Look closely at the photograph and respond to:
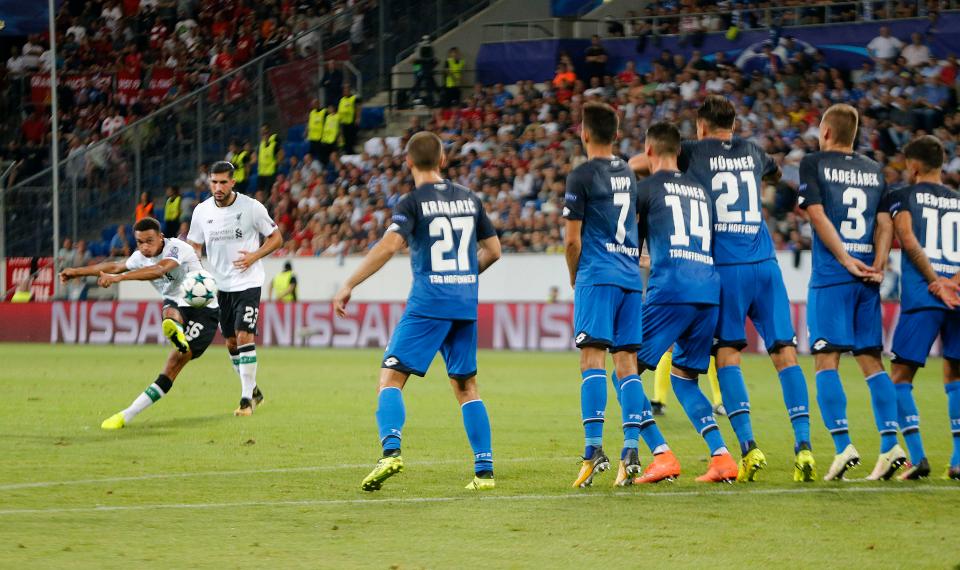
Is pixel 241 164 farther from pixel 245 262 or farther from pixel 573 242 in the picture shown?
pixel 573 242

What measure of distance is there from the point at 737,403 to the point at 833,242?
126 cm

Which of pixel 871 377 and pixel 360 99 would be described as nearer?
pixel 871 377

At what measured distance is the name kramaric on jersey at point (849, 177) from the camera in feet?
31.5

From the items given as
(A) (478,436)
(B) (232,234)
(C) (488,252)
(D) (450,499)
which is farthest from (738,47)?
(D) (450,499)

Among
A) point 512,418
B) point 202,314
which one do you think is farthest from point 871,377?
point 202,314

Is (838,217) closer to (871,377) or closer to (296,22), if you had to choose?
(871,377)

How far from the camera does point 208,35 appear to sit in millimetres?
40031

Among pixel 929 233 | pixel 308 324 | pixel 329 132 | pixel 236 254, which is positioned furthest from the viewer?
pixel 329 132

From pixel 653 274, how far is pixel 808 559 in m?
3.15

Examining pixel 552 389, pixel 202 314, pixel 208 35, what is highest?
pixel 208 35

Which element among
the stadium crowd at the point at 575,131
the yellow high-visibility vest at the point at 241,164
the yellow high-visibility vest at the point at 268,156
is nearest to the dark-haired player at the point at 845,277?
the stadium crowd at the point at 575,131

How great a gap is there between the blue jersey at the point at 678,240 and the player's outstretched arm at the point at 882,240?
1.10m

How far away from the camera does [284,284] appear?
105ft

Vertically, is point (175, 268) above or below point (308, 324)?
above
